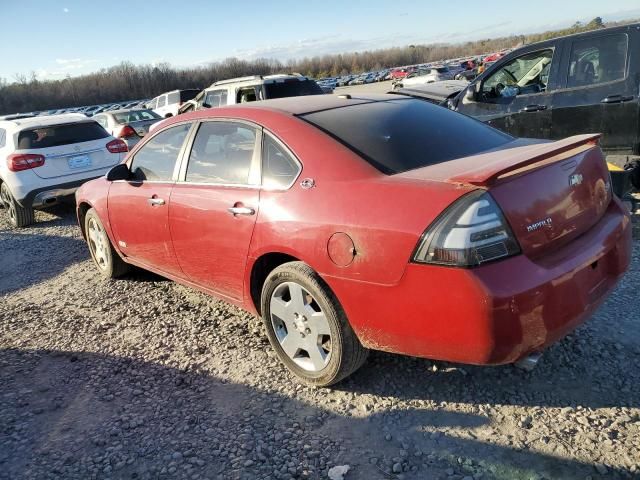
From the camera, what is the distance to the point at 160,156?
4.18 m

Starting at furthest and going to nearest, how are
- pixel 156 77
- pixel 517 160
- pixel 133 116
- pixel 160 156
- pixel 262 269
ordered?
pixel 156 77 → pixel 133 116 → pixel 160 156 → pixel 262 269 → pixel 517 160

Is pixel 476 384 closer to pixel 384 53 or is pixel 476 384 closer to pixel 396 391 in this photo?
pixel 396 391

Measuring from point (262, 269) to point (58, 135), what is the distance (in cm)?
629

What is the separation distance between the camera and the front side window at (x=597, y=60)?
223 inches

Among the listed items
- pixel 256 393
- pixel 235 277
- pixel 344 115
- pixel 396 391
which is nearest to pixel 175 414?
pixel 256 393

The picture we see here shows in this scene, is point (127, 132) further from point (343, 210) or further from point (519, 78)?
point (343, 210)

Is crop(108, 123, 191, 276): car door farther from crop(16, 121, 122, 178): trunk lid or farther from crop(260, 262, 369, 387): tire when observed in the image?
crop(16, 121, 122, 178): trunk lid

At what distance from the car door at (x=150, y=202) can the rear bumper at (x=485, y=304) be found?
73.5 inches

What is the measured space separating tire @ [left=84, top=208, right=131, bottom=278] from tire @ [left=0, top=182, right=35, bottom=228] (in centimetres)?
323

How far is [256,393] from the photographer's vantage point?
3057mm

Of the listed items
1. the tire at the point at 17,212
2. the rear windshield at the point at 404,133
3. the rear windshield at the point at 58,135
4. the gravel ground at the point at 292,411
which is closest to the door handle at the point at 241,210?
the rear windshield at the point at 404,133

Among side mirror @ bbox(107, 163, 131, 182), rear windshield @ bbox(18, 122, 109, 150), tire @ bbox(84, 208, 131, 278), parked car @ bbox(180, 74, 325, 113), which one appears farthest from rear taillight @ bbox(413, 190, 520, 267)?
parked car @ bbox(180, 74, 325, 113)

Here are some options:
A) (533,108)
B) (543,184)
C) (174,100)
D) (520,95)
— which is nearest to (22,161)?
(520,95)

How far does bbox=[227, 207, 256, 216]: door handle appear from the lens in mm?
3109
